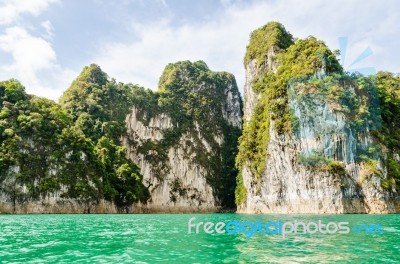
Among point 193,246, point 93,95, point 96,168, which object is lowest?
point 193,246

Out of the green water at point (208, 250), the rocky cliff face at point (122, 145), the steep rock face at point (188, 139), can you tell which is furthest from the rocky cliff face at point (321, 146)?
the green water at point (208, 250)

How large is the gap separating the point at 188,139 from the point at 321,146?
42.4m

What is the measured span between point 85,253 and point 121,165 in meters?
55.3

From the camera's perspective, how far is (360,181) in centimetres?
4334

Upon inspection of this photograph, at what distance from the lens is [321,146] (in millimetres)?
45250

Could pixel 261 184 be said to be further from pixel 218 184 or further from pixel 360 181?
pixel 218 184

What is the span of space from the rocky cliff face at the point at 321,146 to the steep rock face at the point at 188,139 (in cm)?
2497

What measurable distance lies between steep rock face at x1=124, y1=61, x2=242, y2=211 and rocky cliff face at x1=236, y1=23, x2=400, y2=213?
24974mm

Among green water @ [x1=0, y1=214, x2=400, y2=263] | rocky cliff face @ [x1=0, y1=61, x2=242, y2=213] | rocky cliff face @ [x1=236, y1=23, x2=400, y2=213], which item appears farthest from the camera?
rocky cliff face @ [x1=0, y1=61, x2=242, y2=213]

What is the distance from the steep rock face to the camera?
77625mm

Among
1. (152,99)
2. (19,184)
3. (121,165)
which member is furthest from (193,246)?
(152,99)

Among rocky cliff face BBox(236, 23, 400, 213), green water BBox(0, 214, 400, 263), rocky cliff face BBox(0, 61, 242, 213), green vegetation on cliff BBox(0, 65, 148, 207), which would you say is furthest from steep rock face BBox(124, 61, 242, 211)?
green water BBox(0, 214, 400, 263)

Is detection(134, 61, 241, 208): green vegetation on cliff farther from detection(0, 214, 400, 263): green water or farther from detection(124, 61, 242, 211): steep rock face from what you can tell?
detection(0, 214, 400, 263): green water

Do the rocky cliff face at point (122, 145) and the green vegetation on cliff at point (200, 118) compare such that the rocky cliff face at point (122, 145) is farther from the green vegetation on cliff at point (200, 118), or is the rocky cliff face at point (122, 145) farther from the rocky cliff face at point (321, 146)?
the rocky cliff face at point (321, 146)
